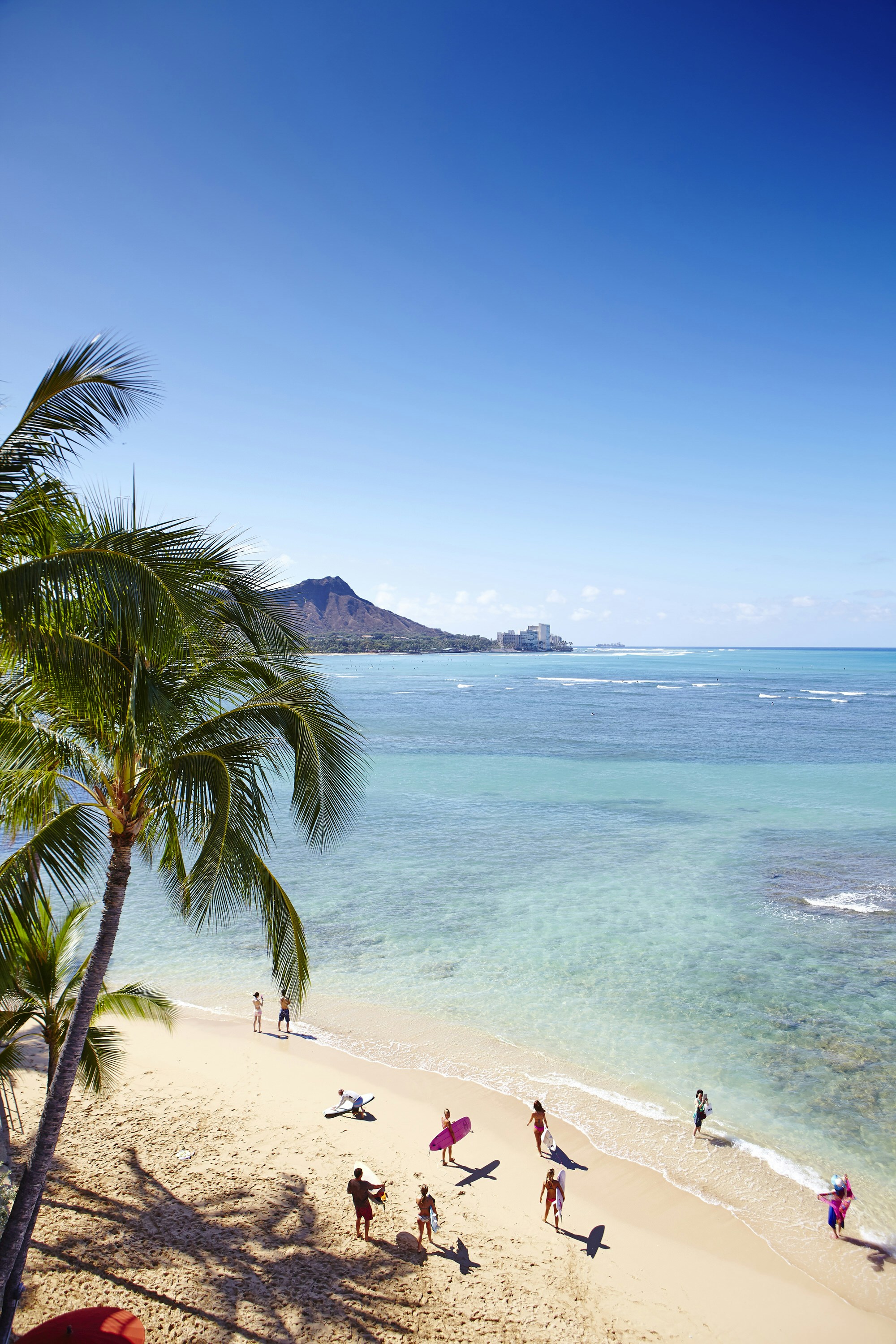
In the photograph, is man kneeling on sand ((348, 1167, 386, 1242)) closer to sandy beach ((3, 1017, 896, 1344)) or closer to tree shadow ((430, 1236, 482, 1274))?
sandy beach ((3, 1017, 896, 1344))

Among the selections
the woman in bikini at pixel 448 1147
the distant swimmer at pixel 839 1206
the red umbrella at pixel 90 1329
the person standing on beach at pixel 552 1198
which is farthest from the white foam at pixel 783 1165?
the red umbrella at pixel 90 1329

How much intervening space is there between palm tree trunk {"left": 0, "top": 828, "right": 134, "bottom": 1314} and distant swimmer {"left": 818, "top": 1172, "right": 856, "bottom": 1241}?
9.02 m

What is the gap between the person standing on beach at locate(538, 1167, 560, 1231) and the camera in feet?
29.5

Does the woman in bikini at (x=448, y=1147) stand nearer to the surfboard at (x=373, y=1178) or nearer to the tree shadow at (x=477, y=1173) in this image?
the tree shadow at (x=477, y=1173)

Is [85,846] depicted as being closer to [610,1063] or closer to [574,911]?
[610,1063]

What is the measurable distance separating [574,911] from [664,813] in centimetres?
1343

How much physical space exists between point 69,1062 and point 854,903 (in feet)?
71.5

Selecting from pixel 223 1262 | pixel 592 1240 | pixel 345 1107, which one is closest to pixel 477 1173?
pixel 592 1240

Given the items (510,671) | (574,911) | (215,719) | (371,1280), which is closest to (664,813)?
(574,911)

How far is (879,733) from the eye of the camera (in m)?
58.1

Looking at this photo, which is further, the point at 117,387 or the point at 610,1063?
the point at 610,1063

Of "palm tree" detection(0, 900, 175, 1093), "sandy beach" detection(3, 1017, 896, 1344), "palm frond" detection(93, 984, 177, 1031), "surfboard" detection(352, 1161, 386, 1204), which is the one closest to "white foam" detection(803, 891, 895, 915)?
"sandy beach" detection(3, 1017, 896, 1344)

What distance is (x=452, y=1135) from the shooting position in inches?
411

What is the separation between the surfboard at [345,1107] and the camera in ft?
37.0
